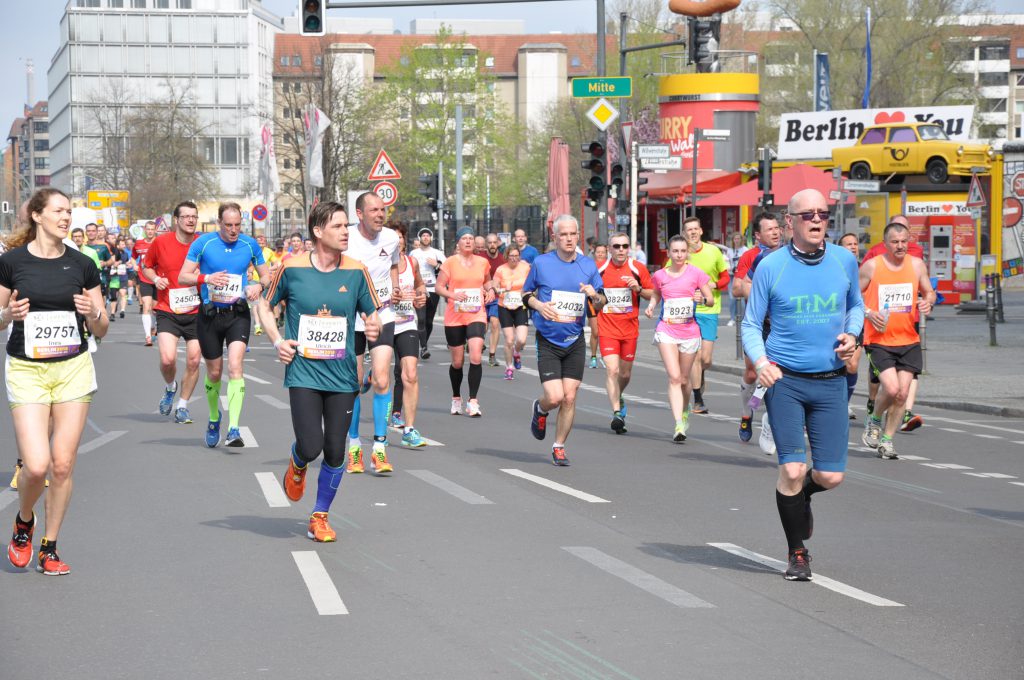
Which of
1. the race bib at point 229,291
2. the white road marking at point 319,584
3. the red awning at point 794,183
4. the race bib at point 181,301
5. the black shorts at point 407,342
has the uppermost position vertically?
the red awning at point 794,183

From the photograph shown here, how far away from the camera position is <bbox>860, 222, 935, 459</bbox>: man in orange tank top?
13.6 m

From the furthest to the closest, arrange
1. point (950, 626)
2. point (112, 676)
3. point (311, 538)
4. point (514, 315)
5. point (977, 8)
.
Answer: point (977, 8)
point (514, 315)
point (311, 538)
point (950, 626)
point (112, 676)

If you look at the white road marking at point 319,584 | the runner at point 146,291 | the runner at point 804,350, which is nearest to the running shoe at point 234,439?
the runner at point 146,291

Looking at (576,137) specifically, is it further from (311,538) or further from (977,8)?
(311,538)

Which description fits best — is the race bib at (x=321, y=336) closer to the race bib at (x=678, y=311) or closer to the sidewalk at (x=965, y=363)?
the race bib at (x=678, y=311)

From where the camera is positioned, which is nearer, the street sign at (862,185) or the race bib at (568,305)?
the race bib at (568,305)

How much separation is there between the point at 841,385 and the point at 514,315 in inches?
548

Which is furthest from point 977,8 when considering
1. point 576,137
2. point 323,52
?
point 576,137

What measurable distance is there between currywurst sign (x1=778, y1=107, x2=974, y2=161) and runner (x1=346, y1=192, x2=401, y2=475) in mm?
34800

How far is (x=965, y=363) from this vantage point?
23594 millimetres

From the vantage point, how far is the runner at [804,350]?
7.83 m

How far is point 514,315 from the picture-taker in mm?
21734

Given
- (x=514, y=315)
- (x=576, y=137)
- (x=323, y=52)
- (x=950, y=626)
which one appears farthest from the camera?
(x=576, y=137)

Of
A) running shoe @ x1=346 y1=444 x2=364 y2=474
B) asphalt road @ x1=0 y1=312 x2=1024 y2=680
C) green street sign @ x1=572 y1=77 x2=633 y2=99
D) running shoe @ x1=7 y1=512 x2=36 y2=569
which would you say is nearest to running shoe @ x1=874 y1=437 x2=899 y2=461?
asphalt road @ x1=0 y1=312 x2=1024 y2=680
